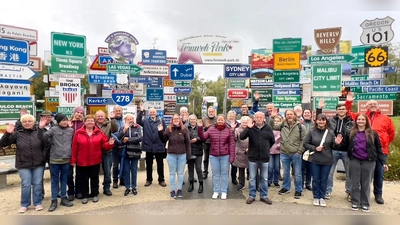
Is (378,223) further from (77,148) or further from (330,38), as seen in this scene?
(330,38)

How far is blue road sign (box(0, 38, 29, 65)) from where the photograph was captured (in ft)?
21.1

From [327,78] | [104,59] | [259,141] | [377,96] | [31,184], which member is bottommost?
[31,184]

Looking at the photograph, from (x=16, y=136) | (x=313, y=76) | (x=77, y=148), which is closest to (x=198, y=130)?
(x=77, y=148)

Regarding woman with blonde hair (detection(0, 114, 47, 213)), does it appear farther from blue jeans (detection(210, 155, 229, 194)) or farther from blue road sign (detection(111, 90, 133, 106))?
blue road sign (detection(111, 90, 133, 106))

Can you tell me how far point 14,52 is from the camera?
659 centimetres

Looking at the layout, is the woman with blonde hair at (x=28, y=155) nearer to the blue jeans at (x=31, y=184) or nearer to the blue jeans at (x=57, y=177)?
the blue jeans at (x=31, y=184)

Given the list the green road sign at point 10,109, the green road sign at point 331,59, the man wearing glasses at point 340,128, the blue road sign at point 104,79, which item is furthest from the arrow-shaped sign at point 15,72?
the green road sign at point 331,59

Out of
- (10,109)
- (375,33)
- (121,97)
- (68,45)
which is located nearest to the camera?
(10,109)

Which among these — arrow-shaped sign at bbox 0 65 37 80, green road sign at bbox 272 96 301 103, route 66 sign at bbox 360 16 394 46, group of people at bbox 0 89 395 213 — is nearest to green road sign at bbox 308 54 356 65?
route 66 sign at bbox 360 16 394 46

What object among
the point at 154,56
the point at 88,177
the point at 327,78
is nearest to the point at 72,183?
the point at 88,177

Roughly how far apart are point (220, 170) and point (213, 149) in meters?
0.47

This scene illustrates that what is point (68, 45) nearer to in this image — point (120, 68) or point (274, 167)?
point (120, 68)

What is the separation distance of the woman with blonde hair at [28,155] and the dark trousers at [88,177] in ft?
2.19

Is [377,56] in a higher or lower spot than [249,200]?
higher
